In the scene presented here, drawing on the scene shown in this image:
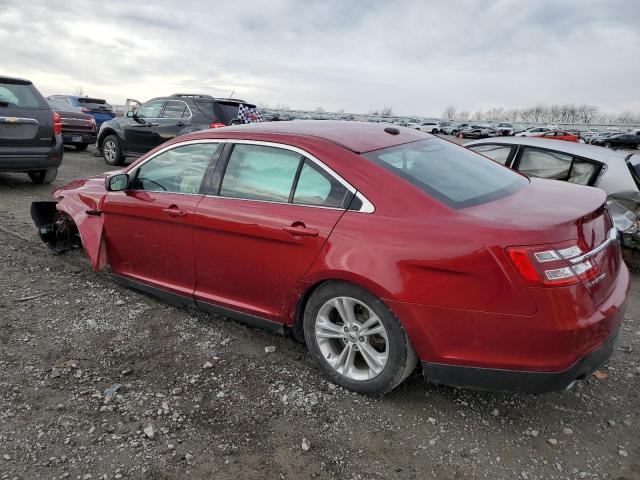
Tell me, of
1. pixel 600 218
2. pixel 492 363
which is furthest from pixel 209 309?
pixel 600 218

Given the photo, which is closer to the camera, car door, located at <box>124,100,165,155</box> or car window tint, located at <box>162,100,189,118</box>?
car window tint, located at <box>162,100,189,118</box>

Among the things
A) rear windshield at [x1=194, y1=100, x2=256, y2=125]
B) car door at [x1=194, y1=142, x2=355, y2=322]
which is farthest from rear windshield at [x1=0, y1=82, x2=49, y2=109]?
car door at [x1=194, y1=142, x2=355, y2=322]

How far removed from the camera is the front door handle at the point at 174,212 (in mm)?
3537

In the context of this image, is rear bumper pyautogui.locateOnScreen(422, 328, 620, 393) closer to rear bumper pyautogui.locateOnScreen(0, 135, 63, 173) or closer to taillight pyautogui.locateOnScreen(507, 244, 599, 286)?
taillight pyautogui.locateOnScreen(507, 244, 599, 286)

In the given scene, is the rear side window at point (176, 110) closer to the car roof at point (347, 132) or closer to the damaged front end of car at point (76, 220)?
the damaged front end of car at point (76, 220)

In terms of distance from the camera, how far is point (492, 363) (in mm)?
2457

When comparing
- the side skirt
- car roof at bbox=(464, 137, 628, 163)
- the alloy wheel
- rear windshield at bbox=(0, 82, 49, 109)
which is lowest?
the side skirt

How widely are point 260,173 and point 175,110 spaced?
8361mm

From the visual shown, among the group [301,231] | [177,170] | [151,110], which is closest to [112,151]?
[151,110]

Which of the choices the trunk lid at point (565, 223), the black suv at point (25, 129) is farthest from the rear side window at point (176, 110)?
the trunk lid at point (565, 223)

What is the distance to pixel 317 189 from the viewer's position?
9.83 feet

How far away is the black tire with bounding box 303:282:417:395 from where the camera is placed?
2662 millimetres

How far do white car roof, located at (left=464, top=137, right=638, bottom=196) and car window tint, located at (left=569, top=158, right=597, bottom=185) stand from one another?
85mm

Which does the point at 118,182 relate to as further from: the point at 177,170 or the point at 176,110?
the point at 176,110
